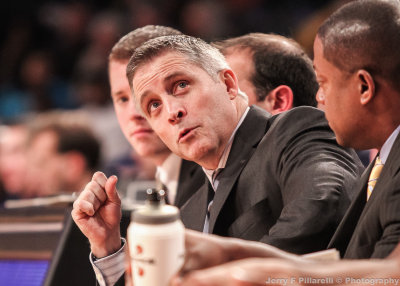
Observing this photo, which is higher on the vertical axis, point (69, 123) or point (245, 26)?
point (245, 26)

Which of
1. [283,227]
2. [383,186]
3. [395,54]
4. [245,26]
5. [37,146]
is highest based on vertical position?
[395,54]

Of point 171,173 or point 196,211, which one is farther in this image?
point 171,173

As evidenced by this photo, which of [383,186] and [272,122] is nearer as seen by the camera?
[383,186]

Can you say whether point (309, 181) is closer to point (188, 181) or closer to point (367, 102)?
point (367, 102)

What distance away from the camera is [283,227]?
1.60 m

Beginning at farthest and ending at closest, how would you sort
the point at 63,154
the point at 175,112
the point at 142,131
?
the point at 63,154 → the point at 142,131 → the point at 175,112

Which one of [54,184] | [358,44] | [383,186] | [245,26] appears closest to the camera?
[383,186]

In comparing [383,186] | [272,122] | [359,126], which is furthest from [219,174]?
[383,186]

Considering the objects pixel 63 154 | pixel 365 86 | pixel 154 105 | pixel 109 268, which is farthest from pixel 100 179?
pixel 63 154

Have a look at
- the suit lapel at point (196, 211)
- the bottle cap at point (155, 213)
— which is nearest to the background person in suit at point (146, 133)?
the suit lapel at point (196, 211)

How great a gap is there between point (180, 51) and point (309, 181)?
0.62 meters

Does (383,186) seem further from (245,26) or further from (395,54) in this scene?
(245,26)

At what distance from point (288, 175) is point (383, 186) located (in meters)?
0.39

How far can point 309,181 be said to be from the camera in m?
1.66
